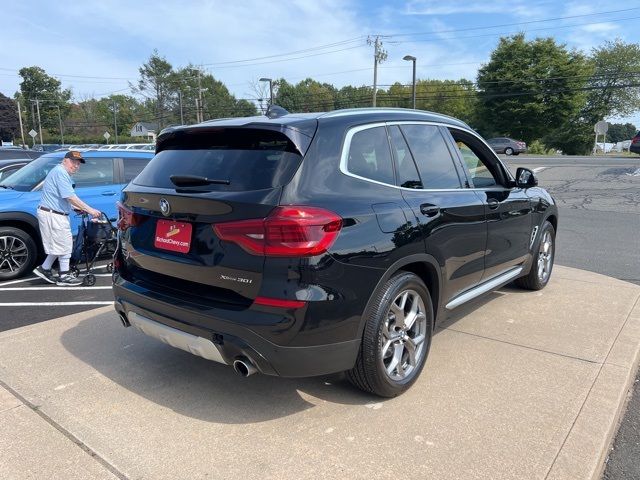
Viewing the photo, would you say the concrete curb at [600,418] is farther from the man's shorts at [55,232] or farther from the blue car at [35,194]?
the blue car at [35,194]

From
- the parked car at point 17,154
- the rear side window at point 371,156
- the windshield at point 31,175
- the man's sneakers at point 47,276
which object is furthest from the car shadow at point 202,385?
the parked car at point 17,154

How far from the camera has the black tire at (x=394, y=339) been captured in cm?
293

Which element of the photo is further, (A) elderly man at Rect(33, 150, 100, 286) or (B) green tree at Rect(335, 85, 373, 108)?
(B) green tree at Rect(335, 85, 373, 108)

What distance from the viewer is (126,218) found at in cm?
342

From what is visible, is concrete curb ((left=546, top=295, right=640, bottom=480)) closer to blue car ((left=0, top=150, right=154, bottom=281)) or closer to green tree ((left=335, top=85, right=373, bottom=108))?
blue car ((left=0, top=150, right=154, bottom=281))

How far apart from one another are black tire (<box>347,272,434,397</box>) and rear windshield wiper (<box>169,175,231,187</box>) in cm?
112

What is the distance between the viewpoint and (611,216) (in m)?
11.9

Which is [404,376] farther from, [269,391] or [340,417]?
[269,391]

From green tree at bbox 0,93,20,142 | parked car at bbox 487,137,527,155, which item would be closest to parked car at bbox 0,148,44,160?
parked car at bbox 487,137,527,155

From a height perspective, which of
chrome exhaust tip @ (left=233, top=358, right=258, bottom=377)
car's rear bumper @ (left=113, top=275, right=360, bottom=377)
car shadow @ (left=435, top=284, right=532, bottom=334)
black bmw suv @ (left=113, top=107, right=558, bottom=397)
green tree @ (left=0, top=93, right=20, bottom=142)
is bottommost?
car shadow @ (left=435, top=284, right=532, bottom=334)

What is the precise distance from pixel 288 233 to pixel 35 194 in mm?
5735

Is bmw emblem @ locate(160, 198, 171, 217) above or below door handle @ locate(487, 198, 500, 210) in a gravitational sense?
above

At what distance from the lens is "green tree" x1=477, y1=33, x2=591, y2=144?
4966 centimetres

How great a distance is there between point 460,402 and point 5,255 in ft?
20.2
